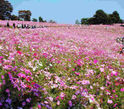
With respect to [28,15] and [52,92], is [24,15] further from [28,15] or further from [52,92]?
[52,92]

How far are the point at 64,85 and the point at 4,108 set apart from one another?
202 centimetres

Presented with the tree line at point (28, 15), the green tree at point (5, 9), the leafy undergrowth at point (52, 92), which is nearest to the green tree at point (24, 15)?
the tree line at point (28, 15)

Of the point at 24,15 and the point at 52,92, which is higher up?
the point at 24,15

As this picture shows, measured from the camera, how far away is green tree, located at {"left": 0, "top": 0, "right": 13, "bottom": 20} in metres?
62.7

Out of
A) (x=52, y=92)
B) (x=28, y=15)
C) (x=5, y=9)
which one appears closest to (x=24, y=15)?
(x=28, y=15)

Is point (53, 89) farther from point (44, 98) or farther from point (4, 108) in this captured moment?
point (4, 108)

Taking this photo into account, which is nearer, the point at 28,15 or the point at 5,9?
the point at 5,9

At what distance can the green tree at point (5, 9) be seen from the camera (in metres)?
62.7

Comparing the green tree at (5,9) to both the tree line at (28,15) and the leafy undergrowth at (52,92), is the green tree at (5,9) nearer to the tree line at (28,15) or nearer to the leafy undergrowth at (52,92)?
the tree line at (28,15)

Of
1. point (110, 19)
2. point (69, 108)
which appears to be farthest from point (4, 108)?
point (110, 19)

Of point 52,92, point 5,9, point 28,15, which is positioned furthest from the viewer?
point 28,15

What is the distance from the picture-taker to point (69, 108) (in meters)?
4.22

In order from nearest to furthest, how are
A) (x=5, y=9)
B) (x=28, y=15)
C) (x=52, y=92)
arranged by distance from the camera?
(x=52, y=92)
(x=5, y=9)
(x=28, y=15)

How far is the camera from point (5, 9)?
63.3 meters
